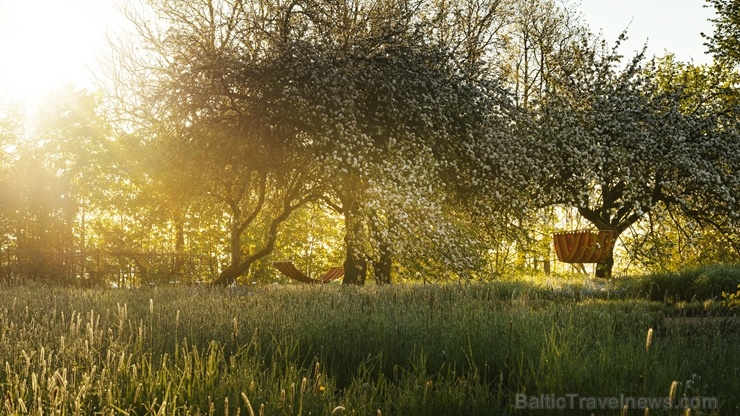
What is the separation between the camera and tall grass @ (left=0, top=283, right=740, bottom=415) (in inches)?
134

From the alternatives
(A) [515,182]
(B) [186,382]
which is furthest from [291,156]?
(B) [186,382]

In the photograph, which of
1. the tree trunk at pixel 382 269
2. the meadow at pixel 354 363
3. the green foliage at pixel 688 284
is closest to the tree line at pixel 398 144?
the tree trunk at pixel 382 269

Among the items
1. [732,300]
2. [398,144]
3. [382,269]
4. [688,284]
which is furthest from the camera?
[382,269]

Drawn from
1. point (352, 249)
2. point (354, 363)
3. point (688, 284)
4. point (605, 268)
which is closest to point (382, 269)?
point (352, 249)

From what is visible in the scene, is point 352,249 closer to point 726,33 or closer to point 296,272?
point 296,272

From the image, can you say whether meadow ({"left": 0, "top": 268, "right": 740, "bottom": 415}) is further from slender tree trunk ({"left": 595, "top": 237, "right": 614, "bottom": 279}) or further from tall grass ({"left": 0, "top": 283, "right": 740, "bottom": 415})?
slender tree trunk ({"left": 595, "top": 237, "right": 614, "bottom": 279})

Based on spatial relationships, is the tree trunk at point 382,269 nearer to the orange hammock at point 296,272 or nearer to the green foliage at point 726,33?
the orange hammock at point 296,272

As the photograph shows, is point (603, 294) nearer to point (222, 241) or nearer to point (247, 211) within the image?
point (247, 211)

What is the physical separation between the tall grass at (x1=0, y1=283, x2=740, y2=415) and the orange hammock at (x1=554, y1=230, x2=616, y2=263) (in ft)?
23.8

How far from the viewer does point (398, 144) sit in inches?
536

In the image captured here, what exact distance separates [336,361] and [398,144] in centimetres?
890

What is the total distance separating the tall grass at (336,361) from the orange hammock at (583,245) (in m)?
A: 7.24

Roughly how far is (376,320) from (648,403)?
276 cm

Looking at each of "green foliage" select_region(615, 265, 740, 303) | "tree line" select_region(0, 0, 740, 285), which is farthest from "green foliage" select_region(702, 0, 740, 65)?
"green foliage" select_region(615, 265, 740, 303)
